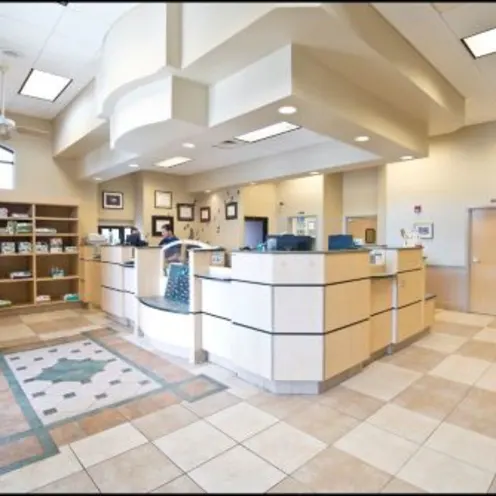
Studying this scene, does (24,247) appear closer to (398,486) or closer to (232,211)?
(232,211)

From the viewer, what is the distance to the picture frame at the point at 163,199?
8.94 m

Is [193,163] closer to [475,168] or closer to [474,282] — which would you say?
[475,168]

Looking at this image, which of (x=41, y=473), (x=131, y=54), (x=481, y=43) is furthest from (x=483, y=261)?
(x=41, y=473)

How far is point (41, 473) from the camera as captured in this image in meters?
2.23

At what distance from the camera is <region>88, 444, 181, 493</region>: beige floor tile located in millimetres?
2113

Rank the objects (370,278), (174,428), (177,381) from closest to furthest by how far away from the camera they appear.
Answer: (174,428) → (177,381) → (370,278)

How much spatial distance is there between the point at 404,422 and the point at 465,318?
4.50 meters

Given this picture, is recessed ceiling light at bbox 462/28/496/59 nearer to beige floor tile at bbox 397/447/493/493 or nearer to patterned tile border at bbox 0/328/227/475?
beige floor tile at bbox 397/447/493/493

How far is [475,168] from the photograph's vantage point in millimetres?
6656

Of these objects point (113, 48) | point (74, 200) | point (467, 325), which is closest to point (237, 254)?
point (113, 48)

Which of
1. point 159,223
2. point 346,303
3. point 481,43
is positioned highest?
point 481,43

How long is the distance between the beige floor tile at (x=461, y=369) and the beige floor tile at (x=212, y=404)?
222 centimetres

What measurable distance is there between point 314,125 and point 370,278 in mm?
1817

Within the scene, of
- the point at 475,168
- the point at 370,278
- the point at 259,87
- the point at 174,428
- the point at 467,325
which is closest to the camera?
the point at 174,428
